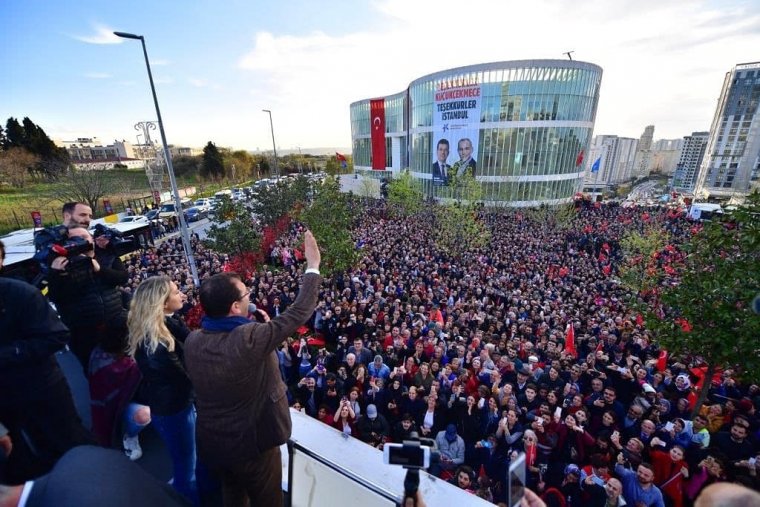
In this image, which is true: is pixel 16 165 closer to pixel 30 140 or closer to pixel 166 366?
pixel 30 140

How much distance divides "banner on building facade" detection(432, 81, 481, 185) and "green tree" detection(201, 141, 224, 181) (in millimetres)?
40574

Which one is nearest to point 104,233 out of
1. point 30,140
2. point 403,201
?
point 403,201

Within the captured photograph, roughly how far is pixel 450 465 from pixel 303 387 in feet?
9.27

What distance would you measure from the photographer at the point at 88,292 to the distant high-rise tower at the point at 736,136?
103 meters

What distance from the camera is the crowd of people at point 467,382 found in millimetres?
2422

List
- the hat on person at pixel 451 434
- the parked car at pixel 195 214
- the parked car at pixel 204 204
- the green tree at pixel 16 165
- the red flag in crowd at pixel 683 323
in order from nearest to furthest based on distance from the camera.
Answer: the hat on person at pixel 451 434 < the red flag in crowd at pixel 683 323 < the green tree at pixel 16 165 < the parked car at pixel 195 214 < the parked car at pixel 204 204

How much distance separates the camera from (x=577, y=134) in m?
40.2

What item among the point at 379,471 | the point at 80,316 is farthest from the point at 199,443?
the point at 80,316

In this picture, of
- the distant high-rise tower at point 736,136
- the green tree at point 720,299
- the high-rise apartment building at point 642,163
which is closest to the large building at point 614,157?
the high-rise apartment building at point 642,163

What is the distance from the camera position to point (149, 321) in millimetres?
2139

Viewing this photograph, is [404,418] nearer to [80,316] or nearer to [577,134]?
[80,316]

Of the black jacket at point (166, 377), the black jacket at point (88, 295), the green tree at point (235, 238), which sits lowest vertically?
the green tree at point (235, 238)

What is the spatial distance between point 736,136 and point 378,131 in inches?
3353

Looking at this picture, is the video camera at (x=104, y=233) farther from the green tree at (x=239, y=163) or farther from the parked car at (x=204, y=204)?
the green tree at (x=239, y=163)
